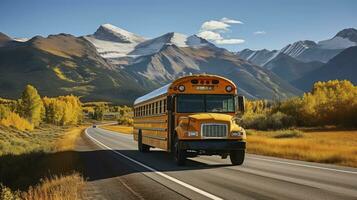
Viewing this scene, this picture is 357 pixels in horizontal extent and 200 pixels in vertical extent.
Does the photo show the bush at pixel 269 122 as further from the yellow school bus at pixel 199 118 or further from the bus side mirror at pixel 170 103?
the bus side mirror at pixel 170 103

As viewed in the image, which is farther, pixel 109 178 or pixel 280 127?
pixel 280 127

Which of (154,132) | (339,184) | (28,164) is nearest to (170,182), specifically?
(339,184)

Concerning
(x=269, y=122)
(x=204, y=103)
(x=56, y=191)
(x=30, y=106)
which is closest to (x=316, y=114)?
(x=269, y=122)

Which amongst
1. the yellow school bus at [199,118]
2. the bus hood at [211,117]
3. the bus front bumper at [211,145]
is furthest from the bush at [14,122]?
the bus front bumper at [211,145]

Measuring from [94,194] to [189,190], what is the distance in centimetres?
236

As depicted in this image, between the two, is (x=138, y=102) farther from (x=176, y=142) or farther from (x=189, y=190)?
(x=189, y=190)

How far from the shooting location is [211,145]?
17875 millimetres

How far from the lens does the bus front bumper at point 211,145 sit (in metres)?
17.8

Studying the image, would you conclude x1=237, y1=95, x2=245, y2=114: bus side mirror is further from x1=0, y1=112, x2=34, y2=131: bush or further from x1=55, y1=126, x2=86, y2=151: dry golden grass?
x1=0, y1=112, x2=34, y2=131: bush

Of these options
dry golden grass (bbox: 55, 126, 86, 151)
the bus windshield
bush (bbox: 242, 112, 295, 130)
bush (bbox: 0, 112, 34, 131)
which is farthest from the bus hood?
bush (bbox: 242, 112, 295, 130)

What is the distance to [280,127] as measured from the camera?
96.1 m

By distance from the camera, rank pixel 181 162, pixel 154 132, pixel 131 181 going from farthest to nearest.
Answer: pixel 154 132
pixel 181 162
pixel 131 181

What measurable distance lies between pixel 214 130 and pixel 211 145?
1.88ft

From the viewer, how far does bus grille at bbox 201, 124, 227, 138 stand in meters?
18.0
